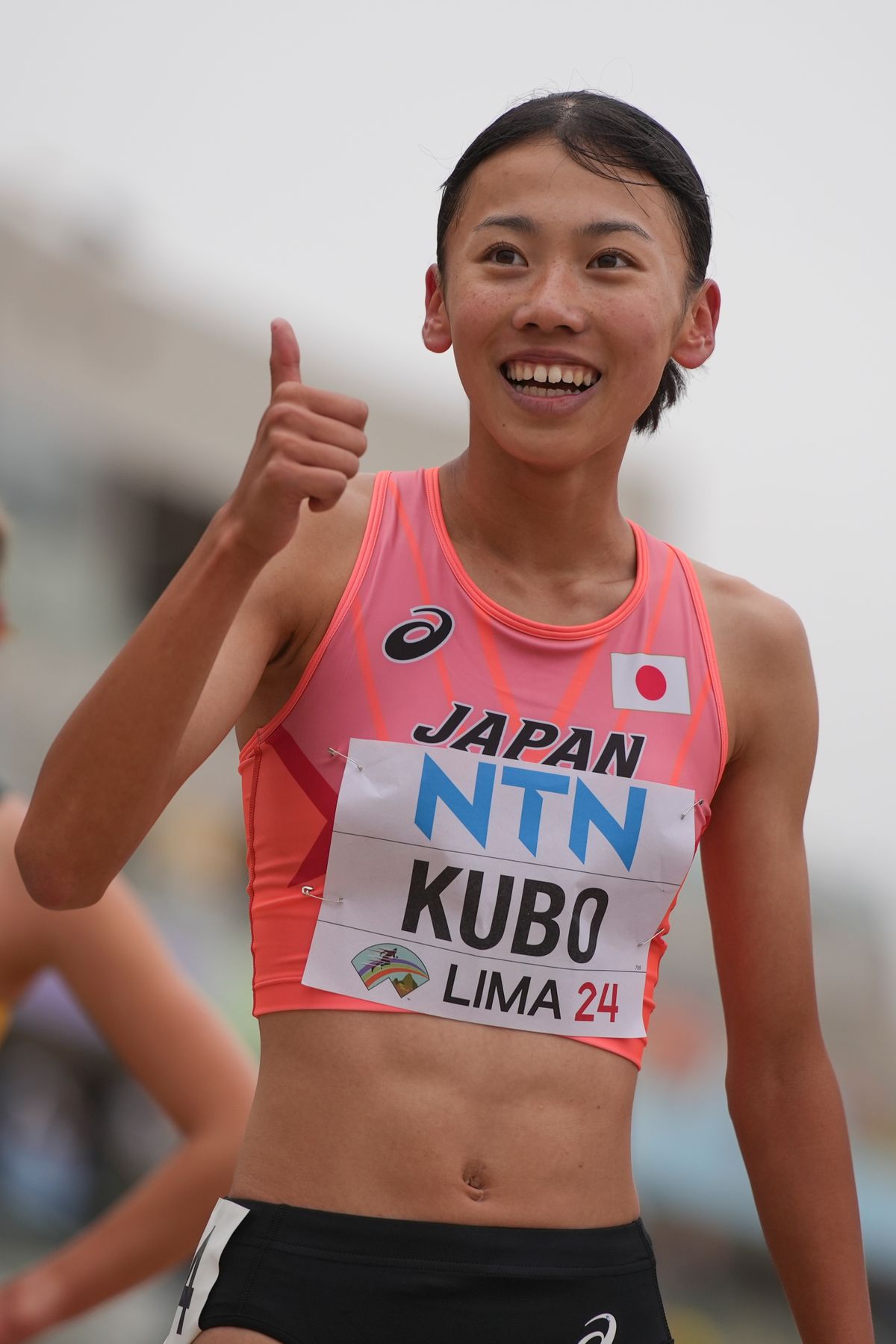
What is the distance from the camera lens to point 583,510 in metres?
2.55

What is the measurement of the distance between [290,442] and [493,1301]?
1123mm

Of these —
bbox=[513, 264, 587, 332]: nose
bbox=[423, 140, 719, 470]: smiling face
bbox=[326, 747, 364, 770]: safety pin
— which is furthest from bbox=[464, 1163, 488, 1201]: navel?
bbox=[513, 264, 587, 332]: nose

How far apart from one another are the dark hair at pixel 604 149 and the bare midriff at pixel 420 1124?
113cm

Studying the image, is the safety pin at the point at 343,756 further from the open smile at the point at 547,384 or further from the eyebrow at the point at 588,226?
the eyebrow at the point at 588,226

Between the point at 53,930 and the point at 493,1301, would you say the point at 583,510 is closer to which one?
the point at 493,1301

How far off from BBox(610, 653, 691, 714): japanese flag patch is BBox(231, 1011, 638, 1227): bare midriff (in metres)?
0.49

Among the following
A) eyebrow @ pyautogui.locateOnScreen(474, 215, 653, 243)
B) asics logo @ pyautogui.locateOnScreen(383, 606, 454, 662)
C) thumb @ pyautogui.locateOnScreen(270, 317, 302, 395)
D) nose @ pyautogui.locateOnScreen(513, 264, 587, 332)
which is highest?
eyebrow @ pyautogui.locateOnScreen(474, 215, 653, 243)

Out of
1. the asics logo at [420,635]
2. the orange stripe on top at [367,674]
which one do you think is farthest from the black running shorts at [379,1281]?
the asics logo at [420,635]

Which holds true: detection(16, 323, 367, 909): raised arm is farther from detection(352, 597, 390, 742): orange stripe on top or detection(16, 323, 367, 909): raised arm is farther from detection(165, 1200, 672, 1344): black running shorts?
detection(165, 1200, 672, 1344): black running shorts

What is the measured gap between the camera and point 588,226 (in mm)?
2328

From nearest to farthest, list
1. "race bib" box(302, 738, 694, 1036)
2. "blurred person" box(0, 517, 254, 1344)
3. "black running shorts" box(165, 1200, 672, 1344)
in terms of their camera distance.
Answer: "black running shorts" box(165, 1200, 672, 1344)
"race bib" box(302, 738, 694, 1036)
"blurred person" box(0, 517, 254, 1344)

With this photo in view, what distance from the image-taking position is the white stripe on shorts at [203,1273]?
2166mm

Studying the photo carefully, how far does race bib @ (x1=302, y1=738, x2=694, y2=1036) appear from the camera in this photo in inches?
88.0

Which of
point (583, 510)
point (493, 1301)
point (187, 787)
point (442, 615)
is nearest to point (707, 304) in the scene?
point (583, 510)
